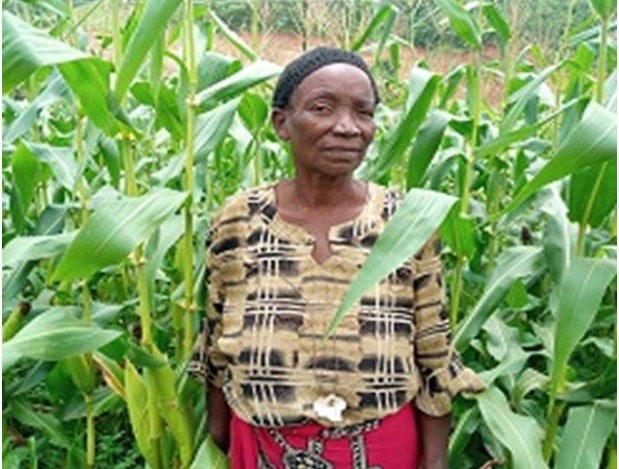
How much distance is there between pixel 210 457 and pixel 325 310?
418 millimetres

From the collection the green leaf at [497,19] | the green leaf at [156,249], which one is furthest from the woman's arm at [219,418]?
the green leaf at [497,19]

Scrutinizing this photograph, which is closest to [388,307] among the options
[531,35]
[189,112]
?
[189,112]

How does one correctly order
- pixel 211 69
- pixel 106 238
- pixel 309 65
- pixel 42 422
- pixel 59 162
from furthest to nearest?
pixel 42 422
pixel 59 162
pixel 211 69
pixel 309 65
pixel 106 238

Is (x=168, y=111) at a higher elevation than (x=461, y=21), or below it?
below

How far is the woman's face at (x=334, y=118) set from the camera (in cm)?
139

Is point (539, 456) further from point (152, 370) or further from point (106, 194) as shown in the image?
point (106, 194)

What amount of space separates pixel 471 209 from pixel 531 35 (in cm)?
99

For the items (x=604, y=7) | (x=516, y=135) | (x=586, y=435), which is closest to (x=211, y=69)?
(x=516, y=135)

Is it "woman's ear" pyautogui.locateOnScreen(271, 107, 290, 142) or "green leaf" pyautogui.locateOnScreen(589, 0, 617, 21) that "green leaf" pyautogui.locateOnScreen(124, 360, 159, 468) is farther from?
"green leaf" pyautogui.locateOnScreen(589, 0, 617, 21)

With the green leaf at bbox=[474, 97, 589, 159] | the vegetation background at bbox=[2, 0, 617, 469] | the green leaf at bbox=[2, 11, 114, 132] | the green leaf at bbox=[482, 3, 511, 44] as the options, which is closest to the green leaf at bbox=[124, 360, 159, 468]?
the vegetation background at bbox=[2, 0, 617, 469]

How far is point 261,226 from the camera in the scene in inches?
60.3

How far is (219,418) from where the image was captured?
1.72 meters

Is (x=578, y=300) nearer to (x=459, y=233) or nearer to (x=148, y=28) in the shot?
(x=459, y=233)

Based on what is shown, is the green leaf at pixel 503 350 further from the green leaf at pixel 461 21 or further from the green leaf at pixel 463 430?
the green leaf at pixel 461 21
